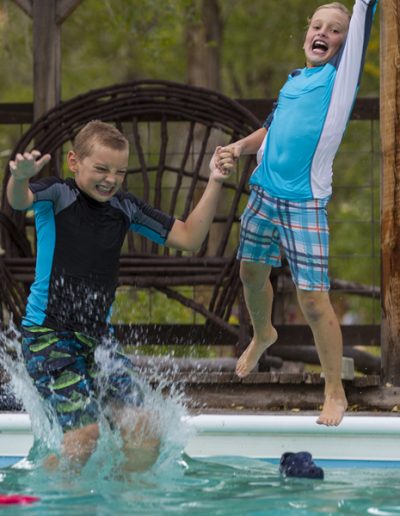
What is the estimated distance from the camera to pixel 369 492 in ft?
13.8

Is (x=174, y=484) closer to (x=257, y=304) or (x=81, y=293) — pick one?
(x=81, y=293)

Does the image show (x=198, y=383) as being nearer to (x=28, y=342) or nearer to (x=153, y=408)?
(x=153, y=408)

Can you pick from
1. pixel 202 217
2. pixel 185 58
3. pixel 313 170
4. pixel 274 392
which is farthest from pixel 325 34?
pixel 185 58

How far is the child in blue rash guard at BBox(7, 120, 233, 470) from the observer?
4180mm

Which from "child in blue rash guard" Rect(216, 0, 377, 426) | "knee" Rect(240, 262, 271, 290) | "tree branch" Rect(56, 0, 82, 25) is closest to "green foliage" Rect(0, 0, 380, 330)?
"tree branch" Rect(56, 0, 82, 25)

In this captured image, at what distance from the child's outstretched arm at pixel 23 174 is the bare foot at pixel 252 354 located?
4.62 ft

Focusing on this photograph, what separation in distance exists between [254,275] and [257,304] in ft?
0.52

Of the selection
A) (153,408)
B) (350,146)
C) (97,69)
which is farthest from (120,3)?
(153,408)

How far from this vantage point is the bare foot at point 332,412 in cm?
476

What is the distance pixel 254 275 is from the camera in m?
4.91

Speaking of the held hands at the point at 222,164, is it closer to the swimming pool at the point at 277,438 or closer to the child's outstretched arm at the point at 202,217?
the child's outstretched arm at the point at 202,217

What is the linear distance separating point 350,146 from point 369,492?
977 cm

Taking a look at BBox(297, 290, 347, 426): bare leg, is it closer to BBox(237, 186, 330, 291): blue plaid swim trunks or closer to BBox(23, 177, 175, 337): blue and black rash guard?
→ BBox(237, 186, 330, 291): blue plaid swim trunks

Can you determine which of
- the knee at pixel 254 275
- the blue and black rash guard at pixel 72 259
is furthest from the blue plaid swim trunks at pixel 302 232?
the blue and black rash guard at pixel 72 259
